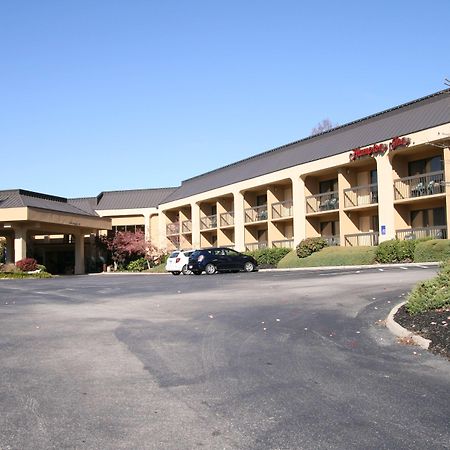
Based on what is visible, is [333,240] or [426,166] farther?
[333,240]

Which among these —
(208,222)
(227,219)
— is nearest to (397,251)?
(227,219)

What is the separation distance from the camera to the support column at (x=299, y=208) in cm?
3909

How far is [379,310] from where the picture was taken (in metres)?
12.2

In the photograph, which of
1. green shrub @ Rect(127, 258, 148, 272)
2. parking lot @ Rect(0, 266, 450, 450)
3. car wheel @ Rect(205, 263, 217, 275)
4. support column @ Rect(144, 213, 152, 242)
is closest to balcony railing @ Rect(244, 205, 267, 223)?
car wheel @ Rect(205, 263, 217, 275)

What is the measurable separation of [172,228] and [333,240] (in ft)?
76.8

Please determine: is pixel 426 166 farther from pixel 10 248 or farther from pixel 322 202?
pixel 10 248

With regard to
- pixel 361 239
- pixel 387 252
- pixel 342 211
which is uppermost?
pixel 342 211

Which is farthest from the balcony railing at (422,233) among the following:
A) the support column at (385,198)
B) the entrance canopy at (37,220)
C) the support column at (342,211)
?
the entrance canopy at (37,220)

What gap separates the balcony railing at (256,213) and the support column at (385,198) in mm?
12866

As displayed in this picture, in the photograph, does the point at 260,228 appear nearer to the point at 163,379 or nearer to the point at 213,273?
the point at 213,273

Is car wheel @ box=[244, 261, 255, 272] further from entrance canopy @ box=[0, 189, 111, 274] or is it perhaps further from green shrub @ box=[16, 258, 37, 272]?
entrance canopy @ box=[0, 189, 111, 274]

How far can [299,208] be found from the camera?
3941 cm

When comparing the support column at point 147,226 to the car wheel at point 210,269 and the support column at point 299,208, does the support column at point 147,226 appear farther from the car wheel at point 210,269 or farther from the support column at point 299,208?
the car wheel at point 210,269

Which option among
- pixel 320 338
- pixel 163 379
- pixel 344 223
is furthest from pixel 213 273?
pixel 163 379
